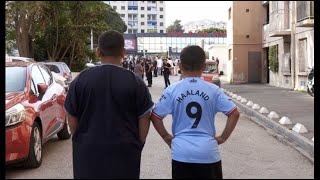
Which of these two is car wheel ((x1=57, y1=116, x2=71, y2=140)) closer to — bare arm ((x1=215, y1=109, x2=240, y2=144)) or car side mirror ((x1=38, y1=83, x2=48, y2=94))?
car side mirror ((x1=38, y1=83, x2=48, y2=94))

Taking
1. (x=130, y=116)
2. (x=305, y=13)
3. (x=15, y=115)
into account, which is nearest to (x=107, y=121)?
(x=130, y=116)

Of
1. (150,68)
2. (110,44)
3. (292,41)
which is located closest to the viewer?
(110,44)

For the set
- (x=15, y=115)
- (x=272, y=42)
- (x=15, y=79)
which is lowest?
(x=15, y=115)

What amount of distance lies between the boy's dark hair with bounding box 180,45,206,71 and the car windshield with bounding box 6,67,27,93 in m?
3.88

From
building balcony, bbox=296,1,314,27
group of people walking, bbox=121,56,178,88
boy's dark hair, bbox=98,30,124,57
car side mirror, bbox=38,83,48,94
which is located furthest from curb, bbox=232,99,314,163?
building balcony, bbox=296,1,314,27

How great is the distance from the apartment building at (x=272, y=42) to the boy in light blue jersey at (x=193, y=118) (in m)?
16.4

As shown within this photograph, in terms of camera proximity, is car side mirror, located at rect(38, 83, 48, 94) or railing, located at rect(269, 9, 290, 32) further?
railing, located at rect(269, 9, 290, 32)

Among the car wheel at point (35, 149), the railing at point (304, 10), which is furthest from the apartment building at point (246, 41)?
the car wheel at point (35, 149)

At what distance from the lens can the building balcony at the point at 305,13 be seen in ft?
62.1

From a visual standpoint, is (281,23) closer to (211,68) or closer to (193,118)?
(211,68)

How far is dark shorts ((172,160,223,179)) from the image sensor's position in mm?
3412

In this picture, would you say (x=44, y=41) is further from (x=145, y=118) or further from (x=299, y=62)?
(x=145, y=118)

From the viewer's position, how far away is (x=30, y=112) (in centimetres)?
641

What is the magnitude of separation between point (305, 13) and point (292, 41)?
2786 mm
